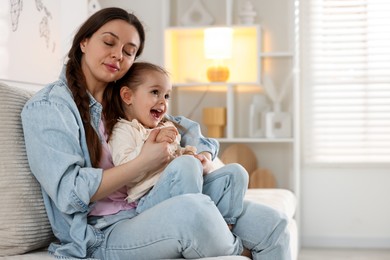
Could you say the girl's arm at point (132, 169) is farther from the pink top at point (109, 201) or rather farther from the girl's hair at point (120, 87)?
the girl's hair at point (120, 87)

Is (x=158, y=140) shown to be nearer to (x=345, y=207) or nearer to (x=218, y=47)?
(x=218, y=47)

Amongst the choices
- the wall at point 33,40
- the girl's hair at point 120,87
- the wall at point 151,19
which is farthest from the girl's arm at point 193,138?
the wall at point 151,19

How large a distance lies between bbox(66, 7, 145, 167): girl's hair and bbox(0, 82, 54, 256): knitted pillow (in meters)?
0.17

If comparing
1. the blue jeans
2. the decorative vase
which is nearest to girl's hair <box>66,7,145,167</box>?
the blue jeans

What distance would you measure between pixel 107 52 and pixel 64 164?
418 mm

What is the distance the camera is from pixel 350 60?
486cm

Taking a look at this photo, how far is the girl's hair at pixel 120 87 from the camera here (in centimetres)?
221

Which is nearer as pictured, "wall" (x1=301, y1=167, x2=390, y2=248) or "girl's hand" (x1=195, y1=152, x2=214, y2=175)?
"girl's hand" (x1=195, y1=152, x2=214, y2=175)

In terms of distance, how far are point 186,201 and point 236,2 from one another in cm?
327

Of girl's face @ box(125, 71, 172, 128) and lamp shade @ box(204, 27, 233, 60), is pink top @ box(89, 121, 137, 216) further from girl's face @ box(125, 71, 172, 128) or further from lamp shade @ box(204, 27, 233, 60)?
lamp shade @ box(204, 27, 233, 60)

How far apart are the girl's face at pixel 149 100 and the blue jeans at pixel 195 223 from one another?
28 centimetres

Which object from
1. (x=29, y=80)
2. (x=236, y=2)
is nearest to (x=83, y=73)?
(x=29, y=80)

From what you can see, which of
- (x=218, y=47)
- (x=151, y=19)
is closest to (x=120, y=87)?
(x=218, y=47)

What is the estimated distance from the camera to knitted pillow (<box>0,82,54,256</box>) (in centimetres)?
191
